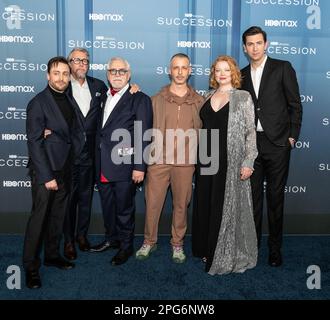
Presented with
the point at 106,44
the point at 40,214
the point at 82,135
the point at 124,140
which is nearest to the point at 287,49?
the point at 106,44

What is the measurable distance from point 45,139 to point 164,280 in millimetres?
1320

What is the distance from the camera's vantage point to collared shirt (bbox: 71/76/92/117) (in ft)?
9.92

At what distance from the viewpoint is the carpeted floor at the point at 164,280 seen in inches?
102

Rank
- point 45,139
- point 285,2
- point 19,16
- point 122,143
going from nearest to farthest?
point 45,139
point 122,143
point 19,16
point 285,2

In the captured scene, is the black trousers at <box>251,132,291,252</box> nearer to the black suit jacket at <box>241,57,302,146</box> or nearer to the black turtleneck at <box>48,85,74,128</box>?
the black suit jacket at <box>241,57,302,146</box>

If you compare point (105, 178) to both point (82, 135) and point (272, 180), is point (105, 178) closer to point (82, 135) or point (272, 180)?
point (82, 135)

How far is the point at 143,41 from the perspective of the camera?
3.58 metres

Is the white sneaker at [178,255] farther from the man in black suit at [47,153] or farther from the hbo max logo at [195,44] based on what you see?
the hbo max logo at [195,44]

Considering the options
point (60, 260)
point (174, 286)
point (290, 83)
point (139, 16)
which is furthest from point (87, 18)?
point (174, 286)

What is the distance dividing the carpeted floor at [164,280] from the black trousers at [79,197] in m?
0.26

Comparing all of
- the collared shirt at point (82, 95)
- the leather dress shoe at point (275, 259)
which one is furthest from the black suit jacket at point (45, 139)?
the leather dress shoe at point (275, 259)

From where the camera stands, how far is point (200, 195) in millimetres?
2938

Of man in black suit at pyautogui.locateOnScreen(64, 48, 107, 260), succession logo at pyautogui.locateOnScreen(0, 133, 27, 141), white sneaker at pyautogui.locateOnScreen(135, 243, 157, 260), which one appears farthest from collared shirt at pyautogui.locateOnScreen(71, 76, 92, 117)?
white sneaker at pyautogui.locateOnScreen(135, 243, 157, 260)

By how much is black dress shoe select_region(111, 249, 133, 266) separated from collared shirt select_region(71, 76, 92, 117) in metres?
1.14
